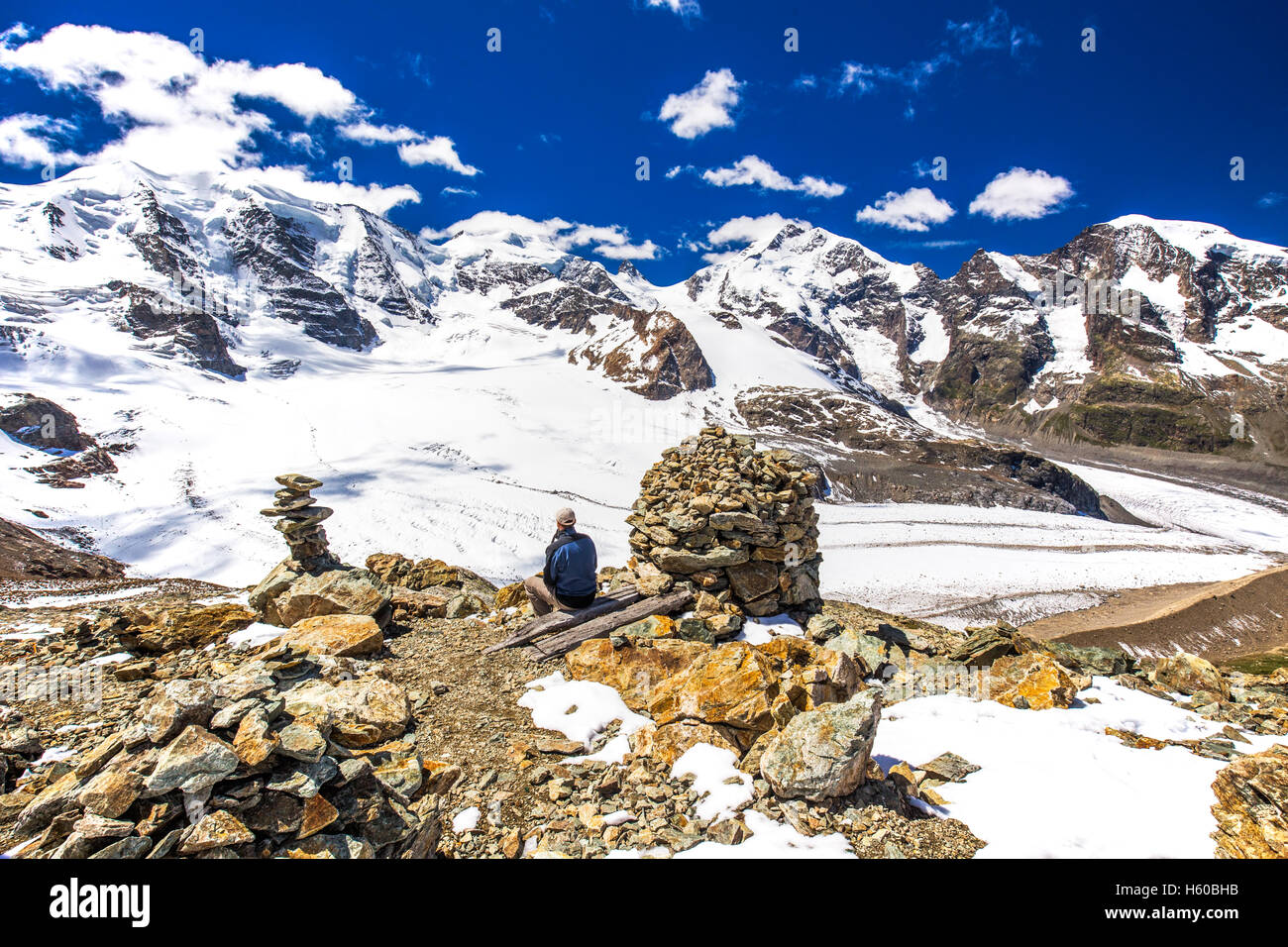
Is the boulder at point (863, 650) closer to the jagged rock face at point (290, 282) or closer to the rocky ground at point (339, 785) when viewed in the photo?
the rocky ground at point (339, 785)

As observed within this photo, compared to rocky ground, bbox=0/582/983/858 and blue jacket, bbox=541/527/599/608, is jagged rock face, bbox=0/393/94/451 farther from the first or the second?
blue jacket, bbox=541/527/599/608

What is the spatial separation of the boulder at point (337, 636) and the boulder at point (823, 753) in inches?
284

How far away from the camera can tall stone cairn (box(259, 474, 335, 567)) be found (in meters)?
14.1

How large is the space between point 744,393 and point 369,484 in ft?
336

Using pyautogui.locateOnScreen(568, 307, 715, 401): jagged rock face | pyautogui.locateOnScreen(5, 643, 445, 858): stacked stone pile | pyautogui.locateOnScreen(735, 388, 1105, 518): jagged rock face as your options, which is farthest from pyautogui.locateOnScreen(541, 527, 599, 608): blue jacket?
pyautogui.locateOnScreen(568, 307, 715, 401): jagged rock face

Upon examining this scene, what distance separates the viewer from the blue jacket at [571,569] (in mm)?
10195

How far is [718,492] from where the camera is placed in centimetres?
1309

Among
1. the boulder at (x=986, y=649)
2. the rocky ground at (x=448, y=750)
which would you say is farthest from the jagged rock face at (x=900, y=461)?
the rocky ground at (x=448, y=750)

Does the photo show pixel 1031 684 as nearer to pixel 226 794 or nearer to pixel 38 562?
pixel 226 794

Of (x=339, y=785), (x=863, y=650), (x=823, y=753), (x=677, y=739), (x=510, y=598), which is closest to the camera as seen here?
(x=339, y=785)

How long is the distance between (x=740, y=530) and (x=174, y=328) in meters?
141

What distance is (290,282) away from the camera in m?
177

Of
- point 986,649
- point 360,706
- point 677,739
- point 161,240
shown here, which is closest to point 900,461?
point 986,649
